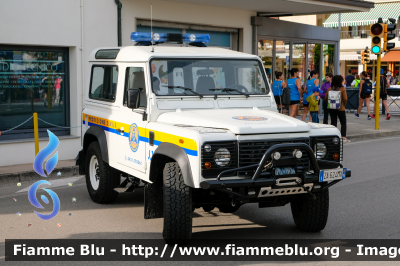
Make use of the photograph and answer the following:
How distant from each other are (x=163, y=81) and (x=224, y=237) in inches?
76.0

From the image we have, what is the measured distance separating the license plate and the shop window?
24.3ft

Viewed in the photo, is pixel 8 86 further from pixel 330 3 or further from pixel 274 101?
pixel 330 3

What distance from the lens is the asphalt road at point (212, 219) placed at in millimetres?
5988

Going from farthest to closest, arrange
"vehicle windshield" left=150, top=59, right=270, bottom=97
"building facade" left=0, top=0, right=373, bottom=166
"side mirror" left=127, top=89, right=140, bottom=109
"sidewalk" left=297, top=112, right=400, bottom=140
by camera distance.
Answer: "sidewalk" left=297, top=112, right=400, bottom=140 → "building facade" left=0, top=0, right=373, bottom=166 → "vehicle windshield" left=150, top=59, right=270, bottom=97 → "side mirror" left=127, top=89, right=140, bottom=109

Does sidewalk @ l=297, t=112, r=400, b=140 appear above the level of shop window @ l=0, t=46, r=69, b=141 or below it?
below

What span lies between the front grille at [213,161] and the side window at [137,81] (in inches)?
58.5

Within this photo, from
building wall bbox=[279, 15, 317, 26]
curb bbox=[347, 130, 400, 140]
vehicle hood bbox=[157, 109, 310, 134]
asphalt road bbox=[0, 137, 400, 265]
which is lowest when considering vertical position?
asphalt road bbox=[0, 137, 400, 265]

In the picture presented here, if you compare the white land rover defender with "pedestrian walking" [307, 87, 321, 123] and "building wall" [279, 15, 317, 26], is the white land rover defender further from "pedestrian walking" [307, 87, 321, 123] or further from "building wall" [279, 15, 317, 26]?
"building wall" [279, 15, 317, 26]

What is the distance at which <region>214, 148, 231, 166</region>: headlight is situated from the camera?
5105 mm

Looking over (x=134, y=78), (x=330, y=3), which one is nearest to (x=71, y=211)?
(x=134, y=78)

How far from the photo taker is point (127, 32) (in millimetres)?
12656

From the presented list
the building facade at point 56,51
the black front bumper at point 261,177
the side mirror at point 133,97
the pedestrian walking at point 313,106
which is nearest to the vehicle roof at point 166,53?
the side mirror at point 133,97

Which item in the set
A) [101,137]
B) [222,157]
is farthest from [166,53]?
[222,157]

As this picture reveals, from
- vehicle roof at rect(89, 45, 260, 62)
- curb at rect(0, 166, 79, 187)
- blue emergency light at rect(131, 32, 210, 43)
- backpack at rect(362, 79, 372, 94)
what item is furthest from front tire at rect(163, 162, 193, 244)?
backpack at rect(362, 79, 372, 94)
